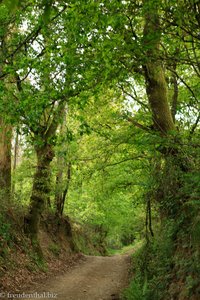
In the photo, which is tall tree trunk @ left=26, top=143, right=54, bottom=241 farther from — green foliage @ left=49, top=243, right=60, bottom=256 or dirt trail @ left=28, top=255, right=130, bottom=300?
dirt trail @ left=28, top=255, right=130, bottom=300

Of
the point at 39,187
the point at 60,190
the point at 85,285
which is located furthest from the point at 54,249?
the point at 85,285

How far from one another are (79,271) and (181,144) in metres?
10.7

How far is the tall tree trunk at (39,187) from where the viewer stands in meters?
15.1

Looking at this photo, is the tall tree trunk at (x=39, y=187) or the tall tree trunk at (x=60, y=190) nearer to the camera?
the tall tree trunk at (x=39, y=187)

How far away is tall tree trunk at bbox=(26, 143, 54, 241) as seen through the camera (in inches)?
596

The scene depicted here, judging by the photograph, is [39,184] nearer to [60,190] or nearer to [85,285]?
[60,190]

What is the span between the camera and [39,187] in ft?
49.8

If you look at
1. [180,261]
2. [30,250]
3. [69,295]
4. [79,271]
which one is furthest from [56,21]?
[79,271]

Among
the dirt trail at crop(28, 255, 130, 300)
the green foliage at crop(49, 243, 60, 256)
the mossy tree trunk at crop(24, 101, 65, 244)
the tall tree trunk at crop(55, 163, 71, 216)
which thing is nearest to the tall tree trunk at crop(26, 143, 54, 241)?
the mossy tree trunk at crop(24, 101, 65, 244)

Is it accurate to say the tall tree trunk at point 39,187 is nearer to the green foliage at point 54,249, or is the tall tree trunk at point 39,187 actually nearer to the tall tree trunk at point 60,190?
the tall tree trunk at point 60,190

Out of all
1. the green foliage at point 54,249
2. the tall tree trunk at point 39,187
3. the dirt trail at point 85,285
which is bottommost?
the dirt trail at point 85,285

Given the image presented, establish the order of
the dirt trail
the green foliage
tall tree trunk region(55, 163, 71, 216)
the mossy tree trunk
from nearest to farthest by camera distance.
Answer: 1. the dirt trail
2. the mossy tree trunk
3. tall tree trunk region(55, 163, 71, 216)
4. the green foliage

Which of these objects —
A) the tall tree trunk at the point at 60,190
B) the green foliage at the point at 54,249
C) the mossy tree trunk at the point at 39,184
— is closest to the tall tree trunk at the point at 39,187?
the mossy tree trunk at the point at 39,184

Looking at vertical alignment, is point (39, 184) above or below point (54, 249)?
above
